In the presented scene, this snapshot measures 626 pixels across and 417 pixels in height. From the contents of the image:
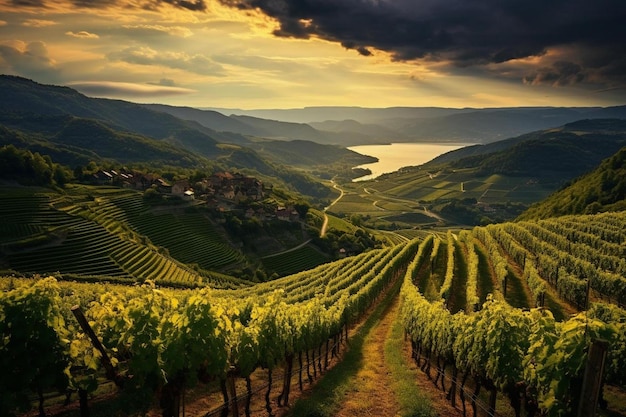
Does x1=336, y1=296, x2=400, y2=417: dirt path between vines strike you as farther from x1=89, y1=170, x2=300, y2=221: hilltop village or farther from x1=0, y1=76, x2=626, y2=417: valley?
x1=89, y1=170, x2=300, y2=221: hilltop village

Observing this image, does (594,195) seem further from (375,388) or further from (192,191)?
(375,388)

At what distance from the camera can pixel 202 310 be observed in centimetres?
1250

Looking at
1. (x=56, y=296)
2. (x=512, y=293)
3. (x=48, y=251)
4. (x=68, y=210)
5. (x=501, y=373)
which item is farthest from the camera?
(x=68, y=210)

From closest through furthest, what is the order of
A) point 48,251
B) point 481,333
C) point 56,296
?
1. point 56,296
2. point 481,333
3. point 48,251

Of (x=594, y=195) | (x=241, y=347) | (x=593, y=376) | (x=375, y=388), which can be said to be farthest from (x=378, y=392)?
(x=594, y=195)

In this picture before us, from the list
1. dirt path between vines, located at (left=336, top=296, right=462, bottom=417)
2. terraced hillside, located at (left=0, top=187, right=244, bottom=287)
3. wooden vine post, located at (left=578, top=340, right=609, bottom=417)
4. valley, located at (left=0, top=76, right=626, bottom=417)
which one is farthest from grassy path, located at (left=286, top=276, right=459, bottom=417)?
terraced hillside, located at (left=0, top=187, right=244, bottom=287)

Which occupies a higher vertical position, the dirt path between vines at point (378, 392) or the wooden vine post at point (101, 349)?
the wooden vine post at point (101, 349)

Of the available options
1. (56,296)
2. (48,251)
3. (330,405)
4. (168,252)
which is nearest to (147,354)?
(56,296)

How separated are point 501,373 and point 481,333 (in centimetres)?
195

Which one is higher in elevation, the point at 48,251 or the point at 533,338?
the point at 533,338

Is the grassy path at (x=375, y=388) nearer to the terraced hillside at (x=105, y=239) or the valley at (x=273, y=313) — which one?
the valley at (x=273, y=313)

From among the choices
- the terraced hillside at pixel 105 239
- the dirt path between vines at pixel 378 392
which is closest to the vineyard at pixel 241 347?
the dirt path between vines at pixel 378 392

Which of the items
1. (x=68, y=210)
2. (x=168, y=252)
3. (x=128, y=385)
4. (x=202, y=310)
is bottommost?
(x=168, y=252)

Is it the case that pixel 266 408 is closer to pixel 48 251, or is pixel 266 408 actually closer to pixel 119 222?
pixel 48 251
